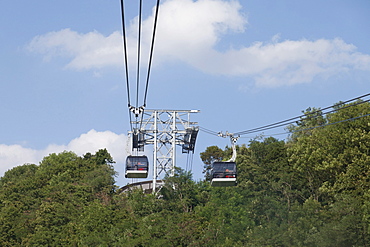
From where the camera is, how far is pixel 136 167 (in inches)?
1874

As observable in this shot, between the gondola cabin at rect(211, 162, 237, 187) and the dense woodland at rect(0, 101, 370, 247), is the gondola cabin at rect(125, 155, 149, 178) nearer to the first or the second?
the dense woodland at rect(0, 101, 370, 247)

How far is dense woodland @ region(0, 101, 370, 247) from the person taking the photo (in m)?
48.1

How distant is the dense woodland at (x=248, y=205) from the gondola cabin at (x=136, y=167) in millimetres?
7410

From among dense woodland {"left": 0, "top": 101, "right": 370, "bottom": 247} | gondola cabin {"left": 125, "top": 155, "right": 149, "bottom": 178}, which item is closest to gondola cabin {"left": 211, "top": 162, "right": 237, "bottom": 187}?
dense woodland {"left": 0, "top": 101, "right": 370, "bottom": 247}

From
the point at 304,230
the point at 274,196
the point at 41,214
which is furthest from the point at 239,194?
the point at 41,214

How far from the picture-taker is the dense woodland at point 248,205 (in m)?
48.1

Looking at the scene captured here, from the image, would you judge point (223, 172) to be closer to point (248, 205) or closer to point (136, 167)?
point (136, 167)

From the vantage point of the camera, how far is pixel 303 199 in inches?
2272

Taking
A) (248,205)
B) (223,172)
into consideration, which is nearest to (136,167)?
(223,172)

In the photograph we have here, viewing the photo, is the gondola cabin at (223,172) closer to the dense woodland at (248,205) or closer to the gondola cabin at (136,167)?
the dense woodland at (248,205)

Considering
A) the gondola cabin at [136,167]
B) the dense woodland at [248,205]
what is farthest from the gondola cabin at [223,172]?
the gondola cabin at [136,167]

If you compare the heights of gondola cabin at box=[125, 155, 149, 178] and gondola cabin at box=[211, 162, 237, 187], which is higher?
gondola cabin at box=[125, 155, 149, 178]

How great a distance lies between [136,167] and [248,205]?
48.2 ft

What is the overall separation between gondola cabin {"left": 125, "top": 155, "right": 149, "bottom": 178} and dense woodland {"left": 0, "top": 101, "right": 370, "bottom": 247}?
7.41 metres
